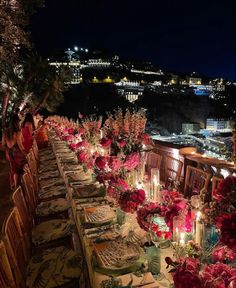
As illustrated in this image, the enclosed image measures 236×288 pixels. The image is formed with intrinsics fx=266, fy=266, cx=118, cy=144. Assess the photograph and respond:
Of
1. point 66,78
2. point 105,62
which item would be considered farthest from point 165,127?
point 105,62

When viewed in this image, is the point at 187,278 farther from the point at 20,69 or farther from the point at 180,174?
the point at 20,69

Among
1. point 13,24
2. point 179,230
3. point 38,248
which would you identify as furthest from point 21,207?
point 13,24

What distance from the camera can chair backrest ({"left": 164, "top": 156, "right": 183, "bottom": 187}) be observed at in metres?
3.22

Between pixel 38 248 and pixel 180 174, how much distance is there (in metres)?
1.75

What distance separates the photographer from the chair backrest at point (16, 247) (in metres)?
1.64

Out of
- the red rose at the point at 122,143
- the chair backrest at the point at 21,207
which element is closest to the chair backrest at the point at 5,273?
the chair backrest at the point at 21,207

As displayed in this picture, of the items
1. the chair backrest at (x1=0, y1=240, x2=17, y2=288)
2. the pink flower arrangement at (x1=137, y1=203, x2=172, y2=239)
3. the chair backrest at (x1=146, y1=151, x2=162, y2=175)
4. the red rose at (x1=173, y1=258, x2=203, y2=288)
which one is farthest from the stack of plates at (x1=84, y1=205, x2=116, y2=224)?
the chair backrest at (x1=146, y1=151, x2=162, y2=175)

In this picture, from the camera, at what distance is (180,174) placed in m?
3.17

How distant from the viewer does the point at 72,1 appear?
34.1 metres

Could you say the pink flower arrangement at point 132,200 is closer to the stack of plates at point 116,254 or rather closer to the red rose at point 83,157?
the stack of plates at point 116,254

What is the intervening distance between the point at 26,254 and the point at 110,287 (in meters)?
1.17

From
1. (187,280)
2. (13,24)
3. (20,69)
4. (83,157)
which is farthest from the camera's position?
(20,69)

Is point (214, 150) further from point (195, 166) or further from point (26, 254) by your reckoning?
point (26, 254)

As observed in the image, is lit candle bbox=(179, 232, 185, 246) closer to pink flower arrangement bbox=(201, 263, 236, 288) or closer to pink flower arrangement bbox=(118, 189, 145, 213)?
pink flower arrangement bbox=(118, 189, 145, 213)
